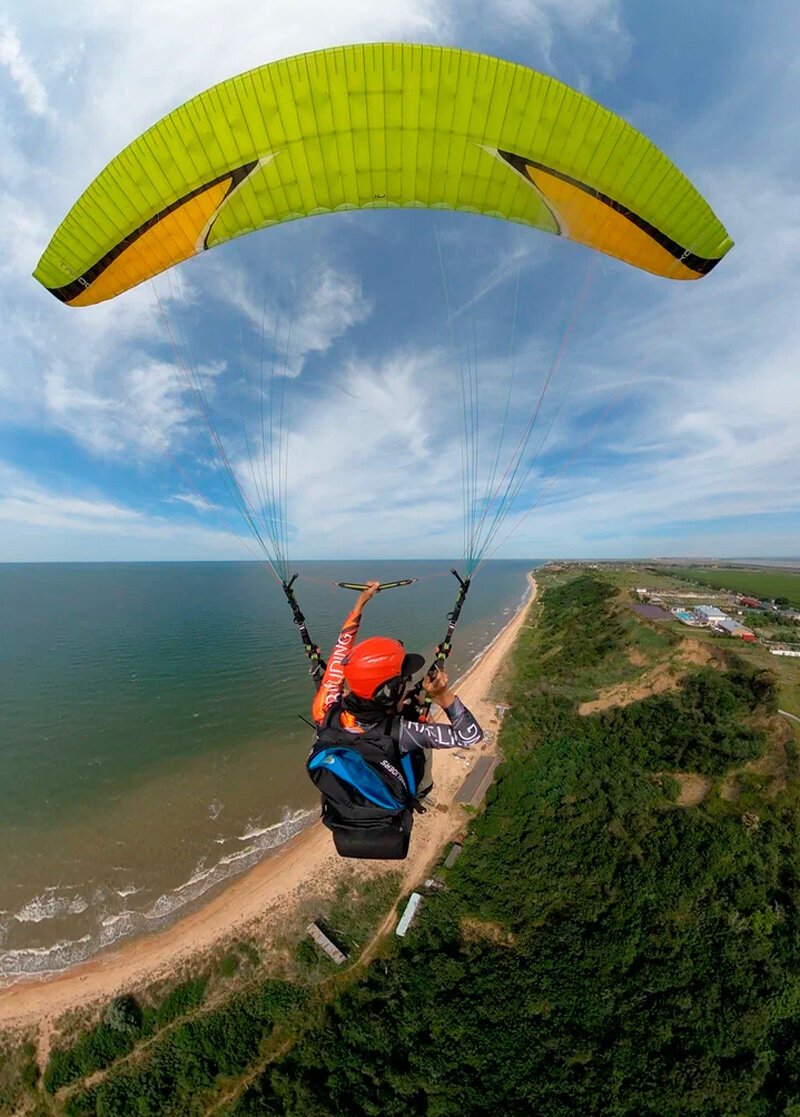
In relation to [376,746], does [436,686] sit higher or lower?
higher

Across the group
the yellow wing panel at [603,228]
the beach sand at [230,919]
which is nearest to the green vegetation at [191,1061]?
the beach sand at [230,919]

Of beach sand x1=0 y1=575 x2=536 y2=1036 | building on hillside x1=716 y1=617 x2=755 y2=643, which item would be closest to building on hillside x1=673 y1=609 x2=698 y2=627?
building on hillside x1=716 y1=617 x2=755 y2=643

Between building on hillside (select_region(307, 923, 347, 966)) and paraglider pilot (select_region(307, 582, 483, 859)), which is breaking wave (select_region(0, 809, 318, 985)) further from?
paraglider pilot (select_region(307, 582, 483, 859))

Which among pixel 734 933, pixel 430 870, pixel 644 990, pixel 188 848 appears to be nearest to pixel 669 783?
pixel 734 933

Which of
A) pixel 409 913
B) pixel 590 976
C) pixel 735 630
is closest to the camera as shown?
pixel 590 976

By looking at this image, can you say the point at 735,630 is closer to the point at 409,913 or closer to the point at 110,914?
the point at 409,913

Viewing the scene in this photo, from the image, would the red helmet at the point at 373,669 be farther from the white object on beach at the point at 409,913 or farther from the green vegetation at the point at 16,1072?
the green vegetation at the point at 16,1072

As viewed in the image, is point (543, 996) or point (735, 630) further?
point (735, 630)

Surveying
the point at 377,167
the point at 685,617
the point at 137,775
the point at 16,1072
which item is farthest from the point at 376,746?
the point at 685,617
